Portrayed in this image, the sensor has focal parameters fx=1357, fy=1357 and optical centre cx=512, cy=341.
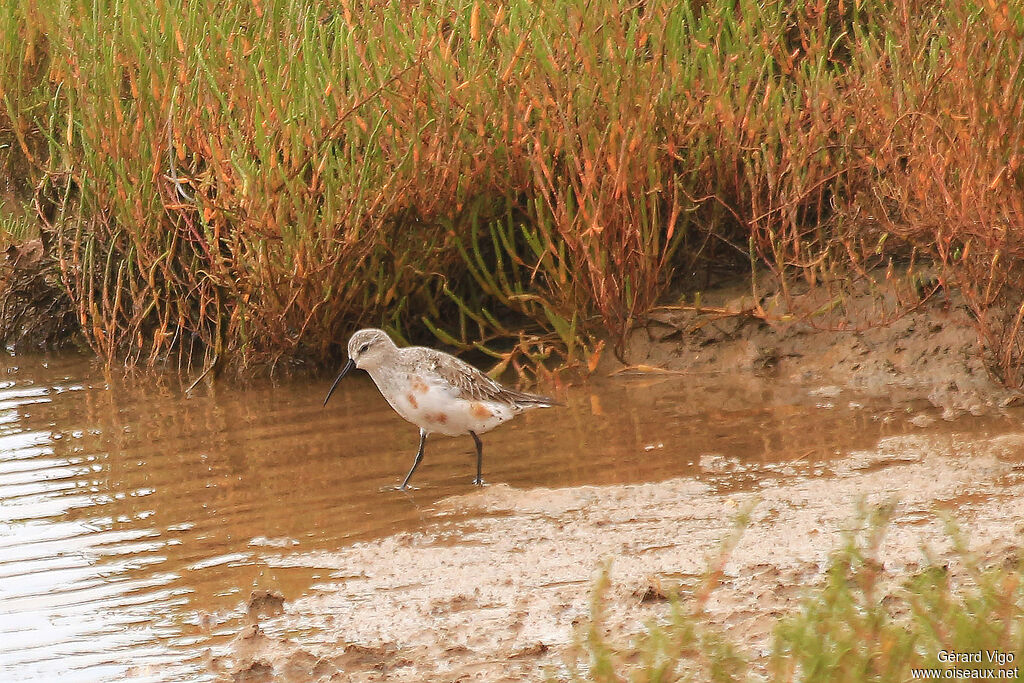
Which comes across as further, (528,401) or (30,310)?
(30,310)

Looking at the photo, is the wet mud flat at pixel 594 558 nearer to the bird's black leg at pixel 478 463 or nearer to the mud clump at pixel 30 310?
the bird's black leg at pixel 478 463

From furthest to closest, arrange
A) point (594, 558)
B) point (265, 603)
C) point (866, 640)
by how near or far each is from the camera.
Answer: point (594, 558)
point (265, 603)
point (866, 640)

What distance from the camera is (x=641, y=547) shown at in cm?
492

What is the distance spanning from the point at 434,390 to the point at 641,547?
1.52 meters

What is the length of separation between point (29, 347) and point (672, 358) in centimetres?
456

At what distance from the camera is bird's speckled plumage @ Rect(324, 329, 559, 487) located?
6.09m

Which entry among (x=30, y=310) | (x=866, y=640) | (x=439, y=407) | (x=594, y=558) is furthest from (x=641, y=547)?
(x=30, y=310)

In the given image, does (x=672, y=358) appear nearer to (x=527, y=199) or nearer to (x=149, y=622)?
(x=527, y=199)

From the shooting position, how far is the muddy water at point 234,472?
4656mm

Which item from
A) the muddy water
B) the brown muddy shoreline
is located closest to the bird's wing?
the muddy water

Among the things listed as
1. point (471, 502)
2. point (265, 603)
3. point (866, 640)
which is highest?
point (866, 640)

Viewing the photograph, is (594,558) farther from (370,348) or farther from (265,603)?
(370,348)

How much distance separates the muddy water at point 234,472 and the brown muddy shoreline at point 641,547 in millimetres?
120

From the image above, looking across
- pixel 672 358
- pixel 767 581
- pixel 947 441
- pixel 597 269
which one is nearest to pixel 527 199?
pixel 597 269
